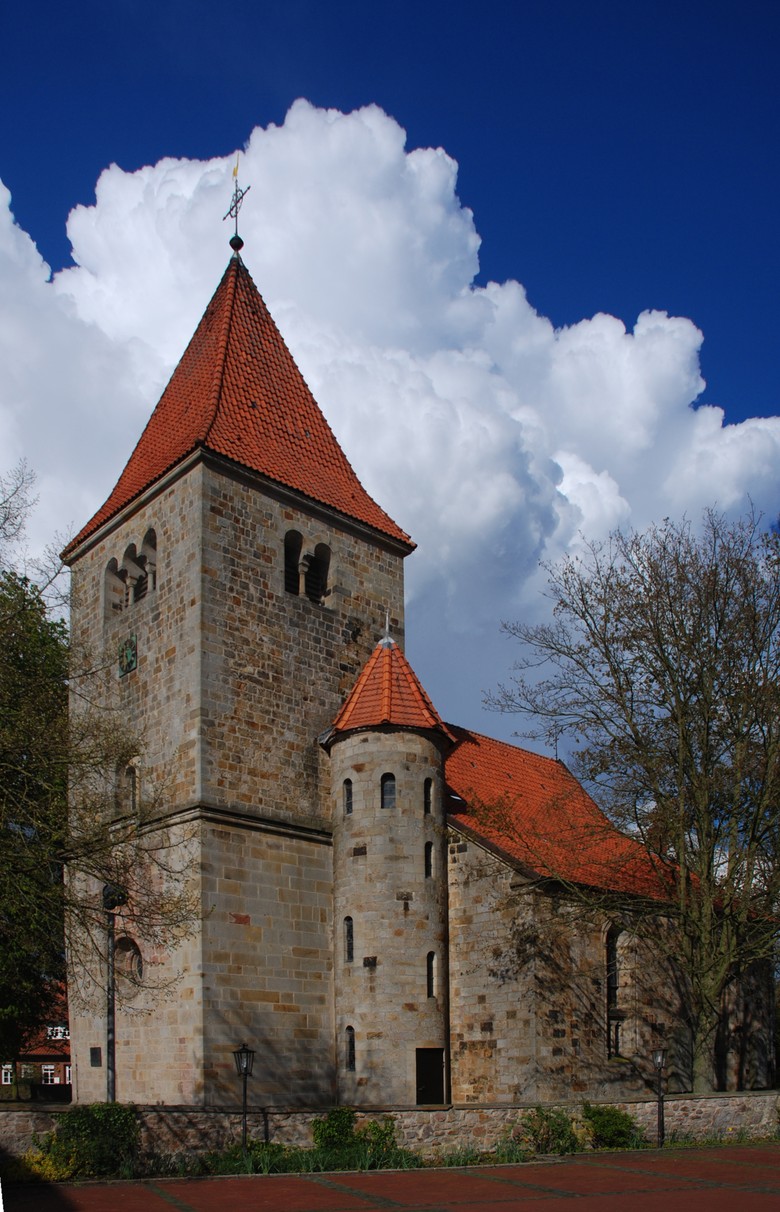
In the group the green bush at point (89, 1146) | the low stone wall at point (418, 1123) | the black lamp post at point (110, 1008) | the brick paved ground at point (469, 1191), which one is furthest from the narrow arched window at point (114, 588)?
the brick paved ground at point (469, 1191)

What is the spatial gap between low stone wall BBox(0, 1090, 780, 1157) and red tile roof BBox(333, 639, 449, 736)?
23.6ft

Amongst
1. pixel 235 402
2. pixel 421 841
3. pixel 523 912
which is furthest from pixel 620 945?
pixel 235 402

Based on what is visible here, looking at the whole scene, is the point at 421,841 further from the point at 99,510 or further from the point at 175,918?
the point at 99,510

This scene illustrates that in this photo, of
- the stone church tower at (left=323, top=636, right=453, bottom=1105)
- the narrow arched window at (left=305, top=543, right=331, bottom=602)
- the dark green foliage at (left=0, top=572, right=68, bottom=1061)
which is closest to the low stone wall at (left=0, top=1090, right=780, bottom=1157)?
the dark green foliage at (left=0, top=572, right=68, bottom=1061)

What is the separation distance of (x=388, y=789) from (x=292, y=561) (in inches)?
201

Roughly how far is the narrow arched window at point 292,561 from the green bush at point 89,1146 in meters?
11.1

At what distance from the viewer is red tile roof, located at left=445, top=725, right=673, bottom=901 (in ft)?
71.9

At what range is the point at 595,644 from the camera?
22844 millimetres

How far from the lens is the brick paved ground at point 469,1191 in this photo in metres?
12.0

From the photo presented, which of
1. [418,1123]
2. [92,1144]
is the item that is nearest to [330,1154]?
[418,1123]

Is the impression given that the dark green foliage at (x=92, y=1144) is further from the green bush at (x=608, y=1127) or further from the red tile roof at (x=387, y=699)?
the red tile roof at (x=387, y=699)

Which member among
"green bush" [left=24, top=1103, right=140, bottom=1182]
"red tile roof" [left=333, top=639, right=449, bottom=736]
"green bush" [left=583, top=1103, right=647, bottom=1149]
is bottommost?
"green bush" [left=583, top=1103, right=647, bottom=1149]

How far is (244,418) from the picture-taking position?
79.2ft

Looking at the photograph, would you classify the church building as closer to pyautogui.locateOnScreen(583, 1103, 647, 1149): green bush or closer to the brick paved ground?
pyautogui.locateOnScreen(583, 1103, 647, 1149): green bush
